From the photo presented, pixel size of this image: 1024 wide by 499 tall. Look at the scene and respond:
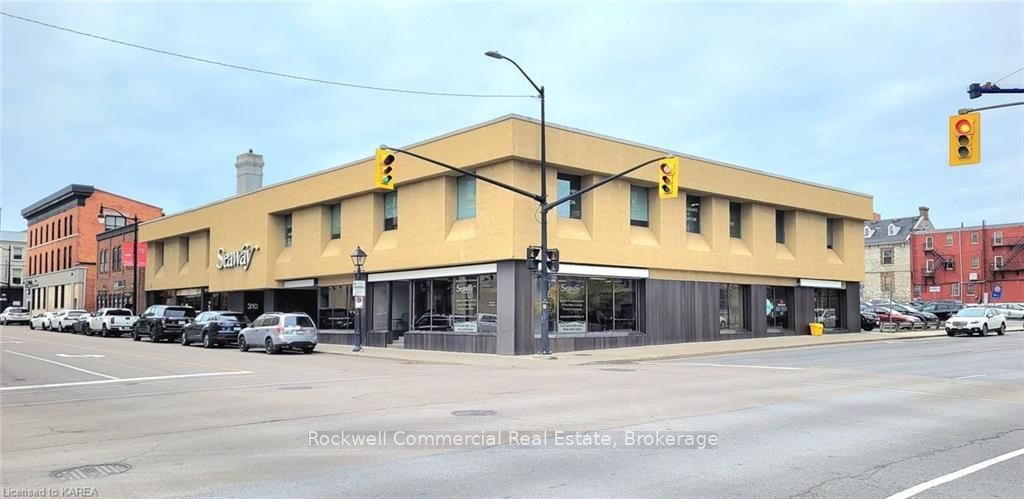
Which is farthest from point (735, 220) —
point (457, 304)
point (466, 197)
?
point (457, 304)

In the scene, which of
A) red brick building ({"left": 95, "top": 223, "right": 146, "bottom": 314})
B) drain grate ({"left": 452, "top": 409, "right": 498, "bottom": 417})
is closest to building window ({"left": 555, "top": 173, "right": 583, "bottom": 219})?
drain grate ({"left": 452, "top": 409, "right": 498, "bottom": 417})

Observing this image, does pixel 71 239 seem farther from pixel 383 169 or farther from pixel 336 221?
pixel 383 169

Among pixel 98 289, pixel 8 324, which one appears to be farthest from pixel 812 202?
pixel 8 324

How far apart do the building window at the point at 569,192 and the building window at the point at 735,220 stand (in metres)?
10.1

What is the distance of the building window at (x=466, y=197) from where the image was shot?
30.0 metres

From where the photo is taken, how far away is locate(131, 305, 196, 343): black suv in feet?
126

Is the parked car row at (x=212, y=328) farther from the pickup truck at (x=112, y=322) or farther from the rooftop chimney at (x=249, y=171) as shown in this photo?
the rooftop chimney at (x=249, y=171)

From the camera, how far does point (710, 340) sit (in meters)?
34.6

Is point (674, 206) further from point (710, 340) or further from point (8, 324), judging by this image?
point (8, 324)

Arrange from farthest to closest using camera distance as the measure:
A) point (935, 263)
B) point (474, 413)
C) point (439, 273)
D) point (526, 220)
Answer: point (935, 263), point (439, 273), point (526, 220), point (474, 413)

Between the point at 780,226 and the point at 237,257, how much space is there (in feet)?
98.4

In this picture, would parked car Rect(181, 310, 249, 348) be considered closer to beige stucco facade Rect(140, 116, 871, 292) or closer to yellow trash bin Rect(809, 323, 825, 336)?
beige stucco facade Rect(140, 116, 871, 292)

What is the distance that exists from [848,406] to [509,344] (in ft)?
52.5

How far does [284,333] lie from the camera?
1139 inches
